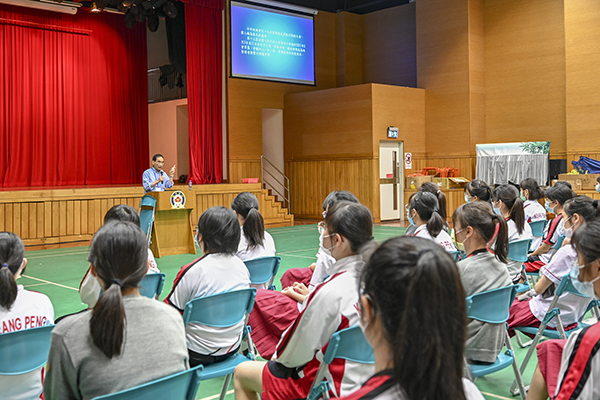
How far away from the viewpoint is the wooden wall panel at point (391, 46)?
1658 centimetres

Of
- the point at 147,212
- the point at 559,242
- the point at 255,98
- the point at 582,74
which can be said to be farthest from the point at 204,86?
the point at 559,242

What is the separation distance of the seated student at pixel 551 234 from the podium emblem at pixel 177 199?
5710mm

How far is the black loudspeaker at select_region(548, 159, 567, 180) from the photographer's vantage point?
44.3 ft

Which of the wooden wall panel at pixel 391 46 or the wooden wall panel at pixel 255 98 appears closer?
the wooden wall panel at pixel 255 98

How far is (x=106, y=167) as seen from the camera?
15562 mm

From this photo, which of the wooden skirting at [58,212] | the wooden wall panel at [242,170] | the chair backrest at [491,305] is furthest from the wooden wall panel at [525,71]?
the chair backrest at [491,305]

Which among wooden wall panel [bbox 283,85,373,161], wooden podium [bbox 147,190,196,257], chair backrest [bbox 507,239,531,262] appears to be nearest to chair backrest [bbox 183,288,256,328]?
chair backrest [bbox 507,239,531,262]

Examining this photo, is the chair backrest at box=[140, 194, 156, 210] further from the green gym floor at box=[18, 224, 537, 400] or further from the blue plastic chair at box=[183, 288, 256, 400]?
the blue plastic chair at box=[183, 288, 256, 400]

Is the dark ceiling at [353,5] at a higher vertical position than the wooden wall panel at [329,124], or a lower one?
higher

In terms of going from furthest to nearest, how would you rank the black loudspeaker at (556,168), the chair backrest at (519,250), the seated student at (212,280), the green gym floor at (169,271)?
the black loudspeaker at (556,168)
the chair backrest at (519,250)
the green gym floor at (169,271)
the seated student at (212,280)

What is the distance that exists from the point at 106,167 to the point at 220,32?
4.87 meters

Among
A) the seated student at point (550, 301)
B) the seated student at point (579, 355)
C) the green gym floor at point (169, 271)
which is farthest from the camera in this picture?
the green gym floor at point (169, 271)

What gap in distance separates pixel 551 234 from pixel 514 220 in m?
0.39

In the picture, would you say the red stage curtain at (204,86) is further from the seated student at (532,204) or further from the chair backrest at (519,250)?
the chair backrest at (519,250)
